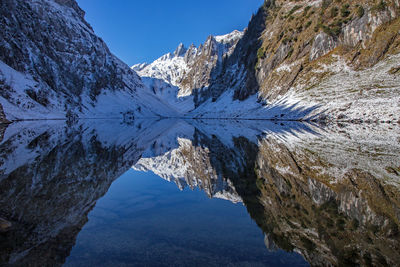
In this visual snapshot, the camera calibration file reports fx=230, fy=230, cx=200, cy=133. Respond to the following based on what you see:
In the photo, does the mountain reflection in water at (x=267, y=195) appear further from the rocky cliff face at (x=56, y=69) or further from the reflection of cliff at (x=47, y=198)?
the rocky cliff face at (x=56, y=69)

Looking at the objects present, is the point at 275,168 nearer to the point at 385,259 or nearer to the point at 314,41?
the point at 385,259

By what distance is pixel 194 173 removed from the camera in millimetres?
→ 11773

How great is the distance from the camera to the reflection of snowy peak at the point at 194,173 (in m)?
9.41

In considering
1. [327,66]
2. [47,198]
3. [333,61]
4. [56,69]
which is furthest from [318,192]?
[56,69]

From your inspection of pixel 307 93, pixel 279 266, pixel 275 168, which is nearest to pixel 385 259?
pixel 279 266

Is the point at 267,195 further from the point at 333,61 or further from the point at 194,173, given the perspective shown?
the point at 333,61

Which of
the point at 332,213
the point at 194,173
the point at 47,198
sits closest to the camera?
the point at 332,213

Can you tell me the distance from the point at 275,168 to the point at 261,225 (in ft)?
19.3

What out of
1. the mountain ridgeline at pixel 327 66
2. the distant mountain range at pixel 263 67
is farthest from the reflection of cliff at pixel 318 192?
the distant mountain range at pixel 263 67

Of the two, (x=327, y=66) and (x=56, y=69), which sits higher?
(x=56, y=69)

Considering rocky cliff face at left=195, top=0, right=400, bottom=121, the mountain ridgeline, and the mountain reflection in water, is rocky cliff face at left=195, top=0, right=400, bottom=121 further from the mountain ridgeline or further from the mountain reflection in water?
the mountain reflection in water

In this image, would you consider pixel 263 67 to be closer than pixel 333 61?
No

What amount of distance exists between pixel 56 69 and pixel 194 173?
357 feet

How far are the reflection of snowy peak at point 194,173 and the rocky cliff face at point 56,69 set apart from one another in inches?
2280
